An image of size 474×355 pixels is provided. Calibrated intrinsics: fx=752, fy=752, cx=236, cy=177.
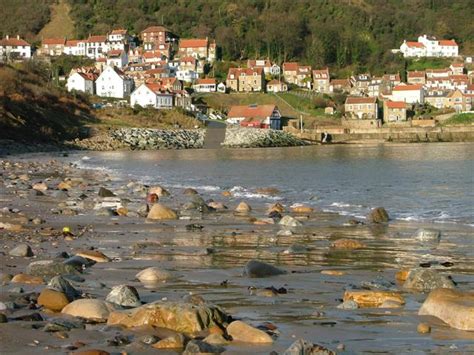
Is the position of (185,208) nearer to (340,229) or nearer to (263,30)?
(340,229)

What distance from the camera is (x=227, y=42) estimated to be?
157125 millimetres

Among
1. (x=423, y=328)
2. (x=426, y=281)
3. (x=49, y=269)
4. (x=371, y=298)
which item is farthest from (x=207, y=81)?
(x=423, y=328)

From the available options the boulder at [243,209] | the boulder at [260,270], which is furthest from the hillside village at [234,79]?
the boulder at [260,270]

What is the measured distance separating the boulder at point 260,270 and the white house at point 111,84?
109767 millimetres

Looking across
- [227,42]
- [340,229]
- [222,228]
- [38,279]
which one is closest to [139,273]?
[38,279]

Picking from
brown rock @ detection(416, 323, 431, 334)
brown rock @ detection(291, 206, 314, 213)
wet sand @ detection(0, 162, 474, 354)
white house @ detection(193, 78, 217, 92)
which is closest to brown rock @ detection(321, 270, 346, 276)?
wet sand @ detection(0, 162, 474, 354)

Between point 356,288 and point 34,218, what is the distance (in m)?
8.59

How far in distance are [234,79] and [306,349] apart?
129 m

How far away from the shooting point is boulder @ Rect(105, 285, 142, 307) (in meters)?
7.41

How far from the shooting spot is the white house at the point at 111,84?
11756 cm

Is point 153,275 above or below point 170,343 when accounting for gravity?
below

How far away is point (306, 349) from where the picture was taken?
18.4 ft

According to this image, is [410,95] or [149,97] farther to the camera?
[410,95]

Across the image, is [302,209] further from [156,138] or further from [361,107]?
[361,107]
